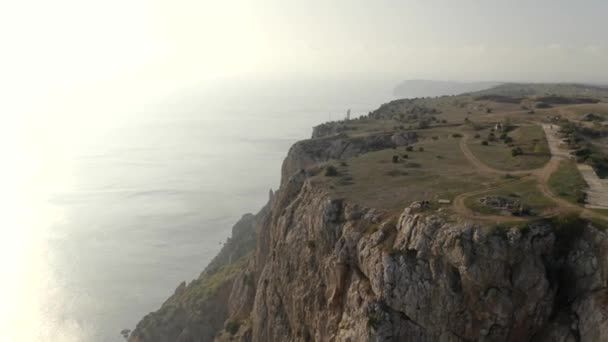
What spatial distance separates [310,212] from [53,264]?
106 m

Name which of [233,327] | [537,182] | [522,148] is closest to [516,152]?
[522,148]

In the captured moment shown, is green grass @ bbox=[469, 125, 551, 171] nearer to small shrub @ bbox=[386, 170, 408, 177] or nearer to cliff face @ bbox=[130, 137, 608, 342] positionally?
small shrub @ bbox=[386, 170, 408, 177]

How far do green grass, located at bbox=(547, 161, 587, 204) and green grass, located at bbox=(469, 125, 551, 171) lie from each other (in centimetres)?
300

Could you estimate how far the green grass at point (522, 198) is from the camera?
34125 mm

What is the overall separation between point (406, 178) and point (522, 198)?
13787 millimetres

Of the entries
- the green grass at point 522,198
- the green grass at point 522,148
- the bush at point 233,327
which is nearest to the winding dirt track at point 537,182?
the green grass at point 522,198

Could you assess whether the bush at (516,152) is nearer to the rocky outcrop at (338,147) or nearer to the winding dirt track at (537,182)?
the winding dirt track at (537,182)

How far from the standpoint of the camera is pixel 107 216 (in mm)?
157875

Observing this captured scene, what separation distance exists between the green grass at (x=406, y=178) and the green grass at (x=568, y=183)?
5.40 meters

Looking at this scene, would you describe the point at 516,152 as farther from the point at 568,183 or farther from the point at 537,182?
the point at 568,183

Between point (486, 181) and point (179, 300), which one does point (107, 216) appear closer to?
point (179, 300)

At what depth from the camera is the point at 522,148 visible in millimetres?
55781

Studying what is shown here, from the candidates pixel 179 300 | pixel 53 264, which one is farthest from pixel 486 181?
pixel 53 264

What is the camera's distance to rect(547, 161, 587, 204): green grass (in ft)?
119
